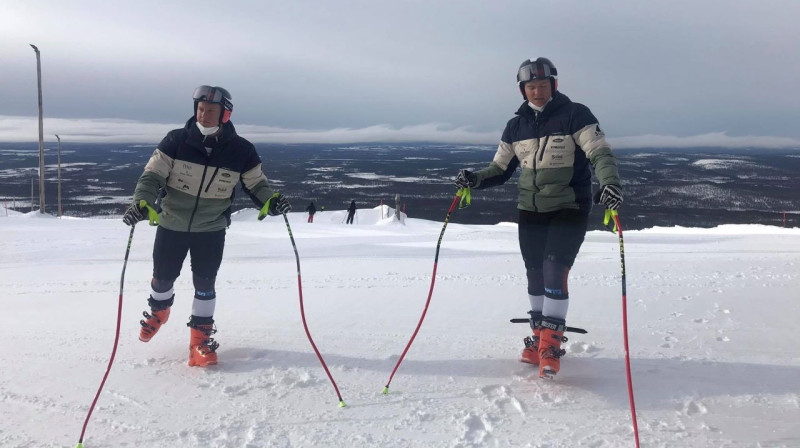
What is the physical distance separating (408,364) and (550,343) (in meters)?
0.89

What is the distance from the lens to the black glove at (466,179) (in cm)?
346

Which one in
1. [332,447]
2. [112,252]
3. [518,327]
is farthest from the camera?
[112,252]

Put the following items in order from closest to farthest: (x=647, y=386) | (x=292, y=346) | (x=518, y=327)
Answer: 1. (x=647, y=386)
2. (x=292, y=346)
3. (x=518, y=327)

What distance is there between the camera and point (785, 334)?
13.2 ft

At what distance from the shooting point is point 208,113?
3408mm

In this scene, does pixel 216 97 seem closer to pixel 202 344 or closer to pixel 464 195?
pixel 202 344

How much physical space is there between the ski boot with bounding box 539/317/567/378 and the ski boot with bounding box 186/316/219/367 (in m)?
2.00

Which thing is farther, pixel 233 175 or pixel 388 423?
pixel 233 175

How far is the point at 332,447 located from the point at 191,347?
1.52 meters

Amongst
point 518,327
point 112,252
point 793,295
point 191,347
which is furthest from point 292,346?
point 112,252

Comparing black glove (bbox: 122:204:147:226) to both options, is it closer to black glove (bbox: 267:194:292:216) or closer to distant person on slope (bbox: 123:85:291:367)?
distant person on slope (bbox: 123:85:291:367)

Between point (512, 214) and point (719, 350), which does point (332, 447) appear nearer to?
point (719, 350)

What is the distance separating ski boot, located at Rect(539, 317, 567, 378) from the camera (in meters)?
3.19

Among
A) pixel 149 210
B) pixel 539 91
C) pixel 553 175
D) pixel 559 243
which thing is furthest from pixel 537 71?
pixel 149 210
